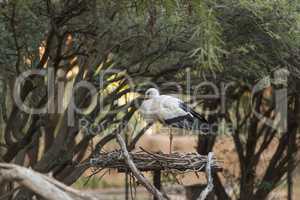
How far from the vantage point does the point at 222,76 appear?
27.8 feet

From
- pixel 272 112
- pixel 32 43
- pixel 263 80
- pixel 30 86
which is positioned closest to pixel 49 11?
pixel 32 43

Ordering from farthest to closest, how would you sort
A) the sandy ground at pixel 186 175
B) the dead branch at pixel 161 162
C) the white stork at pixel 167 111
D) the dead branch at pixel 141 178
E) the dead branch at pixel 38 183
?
the sandy ground at pixel 186 175, the white stork at pixel 167 111, the dead branch at pixel 161 162, the dead branch at pixel 141 178, the dead branch at pixel 38 183

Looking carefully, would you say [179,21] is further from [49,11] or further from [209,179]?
[209,179]

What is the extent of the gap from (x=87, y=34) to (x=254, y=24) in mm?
2004

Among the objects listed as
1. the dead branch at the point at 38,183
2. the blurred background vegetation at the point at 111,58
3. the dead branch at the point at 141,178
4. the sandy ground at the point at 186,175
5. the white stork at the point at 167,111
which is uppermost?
the blurred background vegetation at the point at 111,58

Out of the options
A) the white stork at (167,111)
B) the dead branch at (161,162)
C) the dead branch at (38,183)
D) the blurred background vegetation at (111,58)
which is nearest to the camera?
the dead branch at (38,183)

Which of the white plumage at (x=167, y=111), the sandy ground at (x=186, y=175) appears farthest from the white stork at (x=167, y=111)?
the sandy ground at (x=186, y=175)

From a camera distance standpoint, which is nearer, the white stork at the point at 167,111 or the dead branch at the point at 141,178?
the dead branch at the point at 141,178

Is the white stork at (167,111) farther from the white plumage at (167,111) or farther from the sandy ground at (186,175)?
the sandy ground at (186,175)

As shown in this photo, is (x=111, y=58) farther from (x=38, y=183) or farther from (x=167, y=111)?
(x=38, y=183)

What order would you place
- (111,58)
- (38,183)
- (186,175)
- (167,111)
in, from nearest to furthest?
1. (38,183)
2. (167,111)
3. (111,58)
4. (186,175)

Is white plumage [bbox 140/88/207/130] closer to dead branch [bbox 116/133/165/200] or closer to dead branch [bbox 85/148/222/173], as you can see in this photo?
dead branch [bbox 85/148/222/173]

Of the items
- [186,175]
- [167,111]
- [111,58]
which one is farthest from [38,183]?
[186,175]

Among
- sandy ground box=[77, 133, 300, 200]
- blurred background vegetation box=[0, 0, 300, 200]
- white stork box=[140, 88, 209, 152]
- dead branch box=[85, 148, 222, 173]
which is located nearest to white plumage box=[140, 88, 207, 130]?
white stork box=[140, 88, 209, 152]
